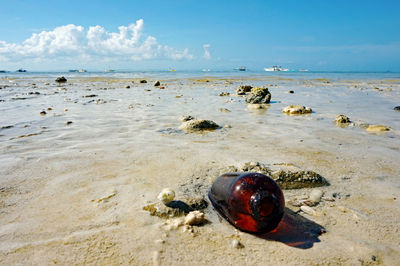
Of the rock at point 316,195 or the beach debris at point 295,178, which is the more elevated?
the beach debris at point 295,178

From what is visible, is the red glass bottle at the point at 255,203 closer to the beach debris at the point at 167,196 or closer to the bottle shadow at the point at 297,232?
the bottle shadow at the point at 297,232

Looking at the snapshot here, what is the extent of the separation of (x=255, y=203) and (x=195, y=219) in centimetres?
65

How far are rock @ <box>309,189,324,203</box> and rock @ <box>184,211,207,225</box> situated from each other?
1236mm

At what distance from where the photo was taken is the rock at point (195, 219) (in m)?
2.14

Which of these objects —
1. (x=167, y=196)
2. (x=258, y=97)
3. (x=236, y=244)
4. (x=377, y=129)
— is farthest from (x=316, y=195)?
(x=258, y=97)

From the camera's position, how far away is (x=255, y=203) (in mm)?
1752

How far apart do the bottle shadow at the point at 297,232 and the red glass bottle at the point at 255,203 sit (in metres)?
0.18

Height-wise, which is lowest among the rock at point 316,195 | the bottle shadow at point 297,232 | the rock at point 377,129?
the bottle shadow at point 297,232

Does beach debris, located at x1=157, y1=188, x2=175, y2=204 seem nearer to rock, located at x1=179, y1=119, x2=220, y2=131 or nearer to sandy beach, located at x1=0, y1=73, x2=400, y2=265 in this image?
sandy beach, located at x1=0, y1=73, x2=400, y2=265

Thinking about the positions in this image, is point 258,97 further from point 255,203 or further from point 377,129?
point 255,203

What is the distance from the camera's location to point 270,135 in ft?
17.1

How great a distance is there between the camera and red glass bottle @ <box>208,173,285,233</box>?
1.77 metres

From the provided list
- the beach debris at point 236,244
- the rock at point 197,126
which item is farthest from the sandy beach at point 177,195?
the rock at point 197,126

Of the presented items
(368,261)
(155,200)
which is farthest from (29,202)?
(368,261)
